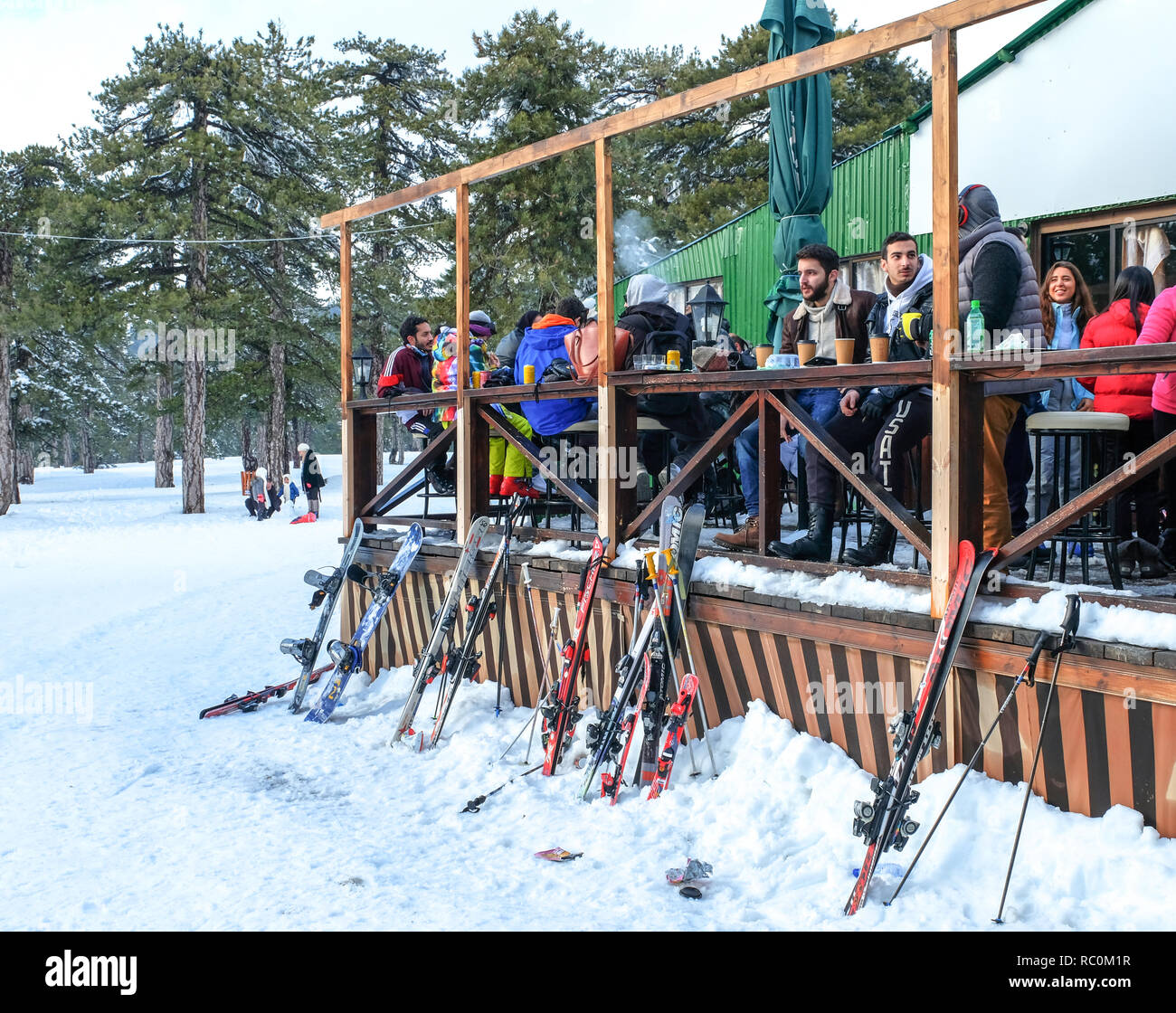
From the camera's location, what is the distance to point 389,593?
696 centimetres

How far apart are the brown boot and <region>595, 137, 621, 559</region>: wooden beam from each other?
581 mm

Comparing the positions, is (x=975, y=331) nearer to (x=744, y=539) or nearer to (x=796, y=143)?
(x=744, y=539)

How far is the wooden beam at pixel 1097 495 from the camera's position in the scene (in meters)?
3.47

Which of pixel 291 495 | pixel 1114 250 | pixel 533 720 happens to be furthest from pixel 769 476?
pixel 291 495

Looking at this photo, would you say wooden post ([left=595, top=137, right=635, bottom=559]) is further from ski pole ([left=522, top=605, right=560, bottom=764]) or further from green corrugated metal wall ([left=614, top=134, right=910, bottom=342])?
green corrugated metal wall ([left=614, top=134, right=910, bottom=342])

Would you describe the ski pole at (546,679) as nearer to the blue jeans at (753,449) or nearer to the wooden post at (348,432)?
the blue jeans at (753,449)

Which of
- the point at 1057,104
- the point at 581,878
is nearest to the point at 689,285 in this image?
the point at 1057,104

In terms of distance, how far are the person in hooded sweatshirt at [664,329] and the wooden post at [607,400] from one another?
1.16 feet

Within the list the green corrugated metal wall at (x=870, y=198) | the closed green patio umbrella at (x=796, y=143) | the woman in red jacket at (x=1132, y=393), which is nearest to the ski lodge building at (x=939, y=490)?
the woman in red jacket at (x=1132, y=393)

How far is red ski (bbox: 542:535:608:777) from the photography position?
203 inches

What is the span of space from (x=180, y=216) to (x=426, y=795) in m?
20.0

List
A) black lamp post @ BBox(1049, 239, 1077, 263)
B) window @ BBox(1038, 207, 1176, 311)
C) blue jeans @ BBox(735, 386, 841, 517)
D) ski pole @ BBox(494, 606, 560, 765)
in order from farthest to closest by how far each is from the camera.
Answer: black lamp post @ BBox(1049, 239, 1077, 263), window @ BBox(1038, 207, 1176, 311), blue jeans @ BBox(735, 386, 841, 517), ski pole @ BBox(494, 606, 560, 765)

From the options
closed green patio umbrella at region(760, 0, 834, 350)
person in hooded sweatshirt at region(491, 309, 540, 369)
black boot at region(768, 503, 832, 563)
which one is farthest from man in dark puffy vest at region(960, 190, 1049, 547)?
person in hooded sweatshirt at region(491, 309, 540, 369)

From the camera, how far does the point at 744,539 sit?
18.6 ft
